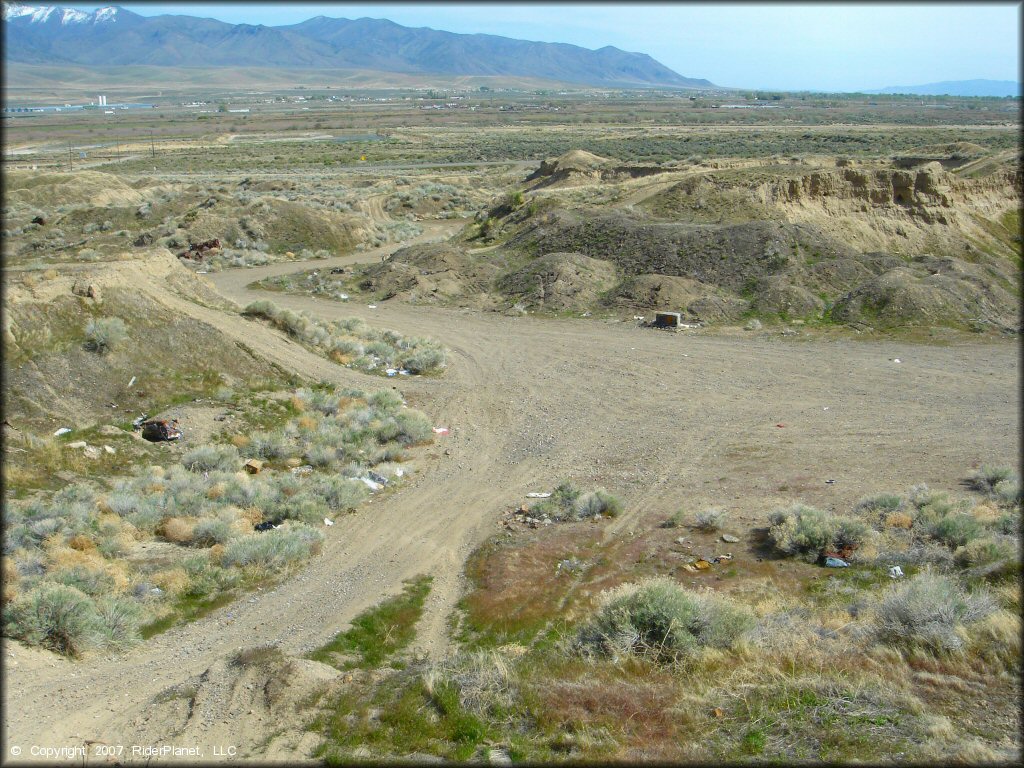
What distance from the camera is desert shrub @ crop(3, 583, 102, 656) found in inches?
361

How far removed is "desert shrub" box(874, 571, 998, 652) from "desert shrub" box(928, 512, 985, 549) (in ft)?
10.7

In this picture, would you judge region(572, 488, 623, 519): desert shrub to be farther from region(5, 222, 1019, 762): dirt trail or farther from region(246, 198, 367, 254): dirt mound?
region(246, 198, 367, 254): dirt mound

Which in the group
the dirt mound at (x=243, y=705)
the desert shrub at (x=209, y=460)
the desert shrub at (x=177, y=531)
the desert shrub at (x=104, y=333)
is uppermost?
the desert shrub at (x=104, y=333)

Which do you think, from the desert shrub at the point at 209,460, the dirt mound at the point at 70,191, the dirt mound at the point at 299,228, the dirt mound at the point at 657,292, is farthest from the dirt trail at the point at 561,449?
the dirt mound at the point at 70,191

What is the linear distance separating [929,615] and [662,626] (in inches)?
107

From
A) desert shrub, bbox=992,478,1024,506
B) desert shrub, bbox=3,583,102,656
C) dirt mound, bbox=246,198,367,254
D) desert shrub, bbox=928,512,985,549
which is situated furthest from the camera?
dirt mound, bbox=246,198,367,254

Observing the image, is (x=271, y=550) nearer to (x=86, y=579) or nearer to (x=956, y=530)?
(x=86, y=579)

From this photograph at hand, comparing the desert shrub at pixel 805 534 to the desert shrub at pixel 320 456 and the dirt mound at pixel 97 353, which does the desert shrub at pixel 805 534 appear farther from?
the dirt mound at pixel 97 353

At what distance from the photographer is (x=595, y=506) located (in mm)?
14023

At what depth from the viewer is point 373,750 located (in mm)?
6738

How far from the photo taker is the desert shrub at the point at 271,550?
38.5 ft

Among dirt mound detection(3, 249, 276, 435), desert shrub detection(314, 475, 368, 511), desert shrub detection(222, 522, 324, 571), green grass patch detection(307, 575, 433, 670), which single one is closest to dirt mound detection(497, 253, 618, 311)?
dirt mound detection(3, 249, 276, 435)

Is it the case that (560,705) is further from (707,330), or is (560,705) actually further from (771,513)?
(707,330)

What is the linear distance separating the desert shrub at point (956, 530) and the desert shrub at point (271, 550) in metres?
9.83
